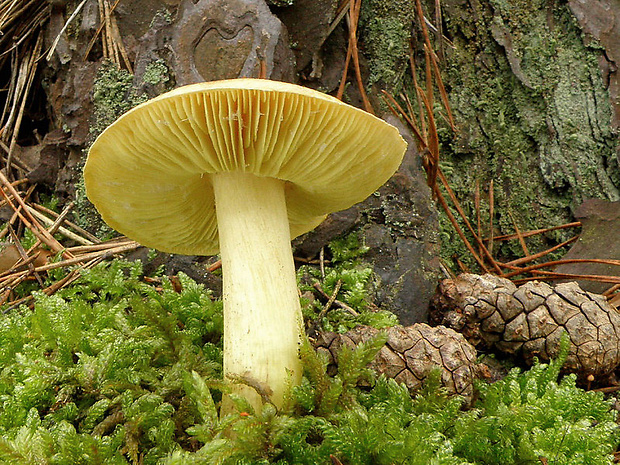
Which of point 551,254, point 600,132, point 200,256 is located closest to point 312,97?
point 200,256

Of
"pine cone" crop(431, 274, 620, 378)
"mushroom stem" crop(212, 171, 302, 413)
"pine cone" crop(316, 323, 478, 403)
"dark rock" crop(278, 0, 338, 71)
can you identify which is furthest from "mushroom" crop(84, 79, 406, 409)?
"dark rock" crop(278, 0, 338, 71)

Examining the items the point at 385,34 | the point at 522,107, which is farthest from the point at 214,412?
the point at 522,107

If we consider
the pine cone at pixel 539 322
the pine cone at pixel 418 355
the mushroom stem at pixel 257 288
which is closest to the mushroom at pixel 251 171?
the mushroom stem at pixel 257 288

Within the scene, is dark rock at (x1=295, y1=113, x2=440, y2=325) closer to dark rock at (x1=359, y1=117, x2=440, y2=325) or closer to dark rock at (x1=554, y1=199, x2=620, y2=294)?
dark rock at (x1=359, y1=117, x2=440, y2=325)

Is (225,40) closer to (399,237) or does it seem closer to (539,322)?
(399,237)

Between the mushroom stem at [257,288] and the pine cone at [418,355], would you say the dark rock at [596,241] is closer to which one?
the pine cone at [418,355]
